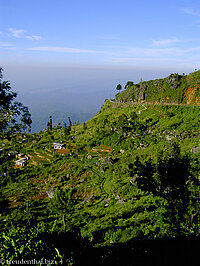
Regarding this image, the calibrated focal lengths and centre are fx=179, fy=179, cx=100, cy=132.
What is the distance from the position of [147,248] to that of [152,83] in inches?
3831

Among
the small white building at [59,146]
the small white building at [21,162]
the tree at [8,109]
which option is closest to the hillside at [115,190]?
the small white building at [59,146]

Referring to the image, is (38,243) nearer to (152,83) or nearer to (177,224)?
(177,224)

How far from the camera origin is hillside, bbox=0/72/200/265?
1448 centimetres

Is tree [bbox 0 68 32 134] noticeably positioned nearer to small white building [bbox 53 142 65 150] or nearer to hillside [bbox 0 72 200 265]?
hillside [bbox 0 72 200 265]

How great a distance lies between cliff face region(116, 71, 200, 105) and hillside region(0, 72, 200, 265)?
653mm

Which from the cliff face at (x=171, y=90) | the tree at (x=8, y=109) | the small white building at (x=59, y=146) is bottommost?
the small white building at (x=59, y=146)

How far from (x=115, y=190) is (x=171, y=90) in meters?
68.4

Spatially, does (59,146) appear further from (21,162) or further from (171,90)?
(171,90)

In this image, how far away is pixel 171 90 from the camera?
91000 millimetres

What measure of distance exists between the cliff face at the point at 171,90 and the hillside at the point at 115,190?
2.14 ft

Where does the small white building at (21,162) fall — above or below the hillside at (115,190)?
below

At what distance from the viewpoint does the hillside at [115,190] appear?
47.5 ft

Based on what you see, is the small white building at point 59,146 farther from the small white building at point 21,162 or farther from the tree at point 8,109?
the tree at point 8,109

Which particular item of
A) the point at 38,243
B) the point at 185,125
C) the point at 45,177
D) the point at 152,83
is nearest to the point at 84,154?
the point at 45,177
